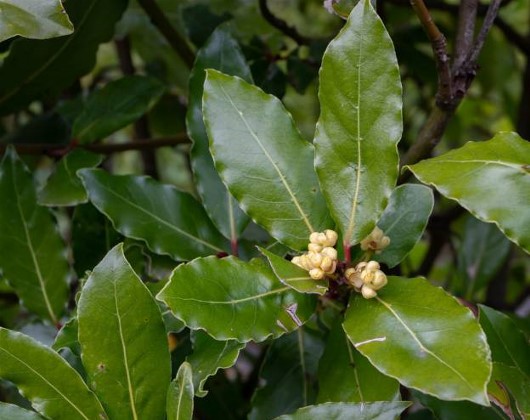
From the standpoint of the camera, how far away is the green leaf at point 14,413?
2.45 feet

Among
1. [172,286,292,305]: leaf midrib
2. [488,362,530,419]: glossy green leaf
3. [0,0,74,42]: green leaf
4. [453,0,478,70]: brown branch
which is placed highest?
[0,0,74,42]: green leaf

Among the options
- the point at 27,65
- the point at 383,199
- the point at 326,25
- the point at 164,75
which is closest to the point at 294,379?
the point at 383,199

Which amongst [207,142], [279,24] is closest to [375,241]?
[207,142]

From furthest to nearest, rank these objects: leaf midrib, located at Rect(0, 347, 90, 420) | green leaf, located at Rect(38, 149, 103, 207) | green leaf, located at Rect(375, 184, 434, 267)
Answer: green leaf, located at Rect(38, 149, 103, 207) < green leaf, located at Rect(375, 184, 434, 267) < leaf midrib, located at Rect(0, 347, 90, 420)

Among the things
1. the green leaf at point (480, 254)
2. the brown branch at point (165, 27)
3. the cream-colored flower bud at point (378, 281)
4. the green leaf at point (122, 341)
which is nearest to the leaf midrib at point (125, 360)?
the green leaf at point (122, 341)

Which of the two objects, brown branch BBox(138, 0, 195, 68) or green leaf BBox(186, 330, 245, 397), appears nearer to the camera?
green leaf BBox(186, 330, 245, 397)

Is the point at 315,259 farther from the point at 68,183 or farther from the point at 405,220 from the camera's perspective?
the point at 68,183

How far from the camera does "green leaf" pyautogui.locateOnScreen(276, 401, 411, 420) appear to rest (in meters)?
0.69

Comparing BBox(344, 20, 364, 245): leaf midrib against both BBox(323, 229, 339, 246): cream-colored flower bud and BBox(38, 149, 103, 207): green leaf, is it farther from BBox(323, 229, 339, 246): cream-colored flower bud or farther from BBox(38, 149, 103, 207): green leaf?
BBox(38, 149, 103, 207): green leaf

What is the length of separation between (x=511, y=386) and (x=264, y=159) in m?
0.35

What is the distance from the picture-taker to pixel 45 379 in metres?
0.74

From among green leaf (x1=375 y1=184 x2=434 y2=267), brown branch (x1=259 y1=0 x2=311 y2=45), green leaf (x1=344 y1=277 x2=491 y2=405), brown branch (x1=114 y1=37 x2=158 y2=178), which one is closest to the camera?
green leaf (x1=344 y1=277 x2=491 y2=405)

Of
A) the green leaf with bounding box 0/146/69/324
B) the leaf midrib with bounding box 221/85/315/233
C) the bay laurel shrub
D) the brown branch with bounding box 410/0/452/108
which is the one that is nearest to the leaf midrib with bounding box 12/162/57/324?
the green leaf with bounding box 0/146/69/324

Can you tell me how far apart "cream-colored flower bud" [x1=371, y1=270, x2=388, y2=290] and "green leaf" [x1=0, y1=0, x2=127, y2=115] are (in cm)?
56
